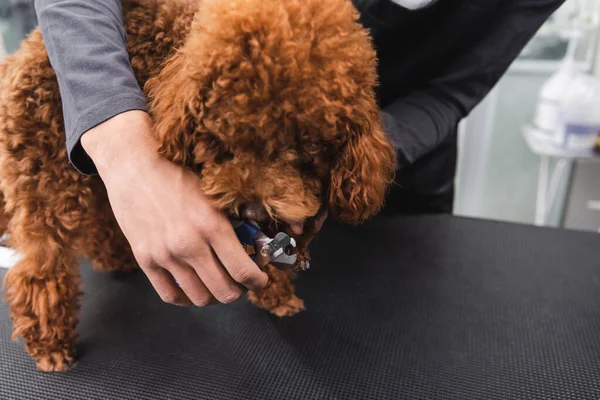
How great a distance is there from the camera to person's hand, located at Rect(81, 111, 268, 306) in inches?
19.9

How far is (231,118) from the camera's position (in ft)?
1.62

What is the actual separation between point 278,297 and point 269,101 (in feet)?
1.54

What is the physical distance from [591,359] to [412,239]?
0.43m

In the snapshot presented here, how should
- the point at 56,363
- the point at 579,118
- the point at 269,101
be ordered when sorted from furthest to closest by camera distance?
the point at 579,118 → the point at 56,363 → the point at 269,101

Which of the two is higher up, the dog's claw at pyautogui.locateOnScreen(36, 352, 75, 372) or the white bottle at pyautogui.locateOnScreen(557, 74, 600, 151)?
the white bottle at pyautogui.locateOnScreen(557, 74, 600, 151)

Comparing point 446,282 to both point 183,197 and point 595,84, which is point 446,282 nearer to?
point 183,197

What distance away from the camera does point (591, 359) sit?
745mm

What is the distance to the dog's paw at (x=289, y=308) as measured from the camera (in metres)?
0.86

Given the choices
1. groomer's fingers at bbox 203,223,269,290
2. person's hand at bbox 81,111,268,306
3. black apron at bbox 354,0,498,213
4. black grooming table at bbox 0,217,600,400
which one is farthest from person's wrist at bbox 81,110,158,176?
black apron at bbox 354,0,498,213

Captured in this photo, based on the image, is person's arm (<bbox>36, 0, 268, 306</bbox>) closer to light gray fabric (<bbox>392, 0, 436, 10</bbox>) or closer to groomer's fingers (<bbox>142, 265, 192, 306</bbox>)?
groomer's fingers (<bbox>142, 265, 192, 306</bbox>)

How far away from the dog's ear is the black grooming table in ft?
0.90

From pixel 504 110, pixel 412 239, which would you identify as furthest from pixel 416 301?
pixel 504 110

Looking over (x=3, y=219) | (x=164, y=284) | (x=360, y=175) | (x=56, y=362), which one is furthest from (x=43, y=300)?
(x=360, y=175)

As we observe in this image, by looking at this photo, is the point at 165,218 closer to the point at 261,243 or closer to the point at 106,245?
the point at 261,243
